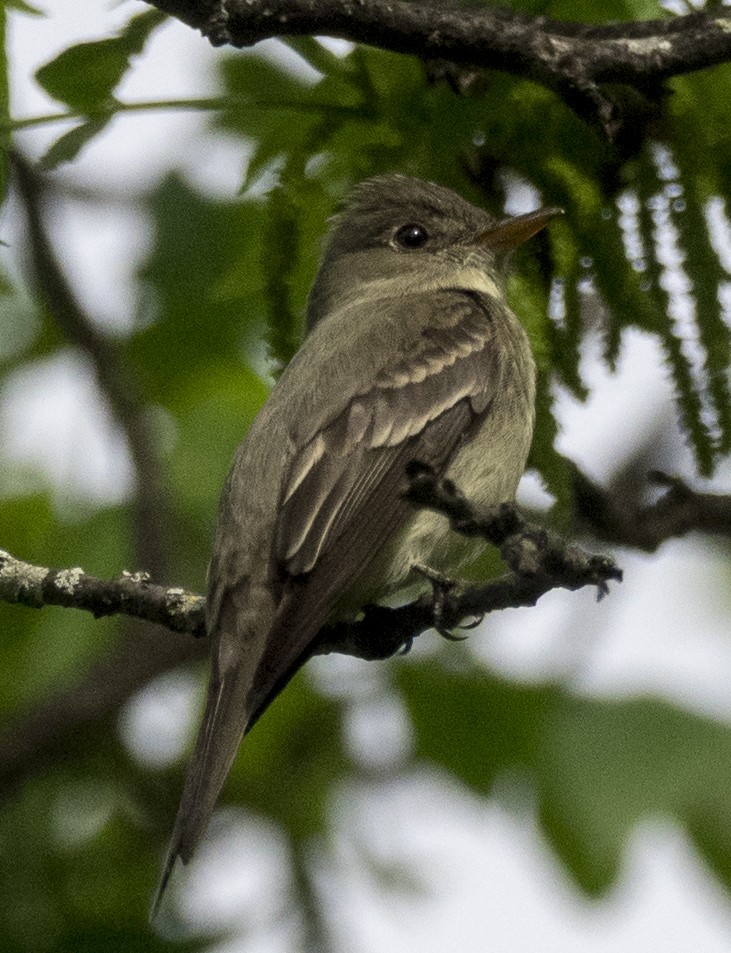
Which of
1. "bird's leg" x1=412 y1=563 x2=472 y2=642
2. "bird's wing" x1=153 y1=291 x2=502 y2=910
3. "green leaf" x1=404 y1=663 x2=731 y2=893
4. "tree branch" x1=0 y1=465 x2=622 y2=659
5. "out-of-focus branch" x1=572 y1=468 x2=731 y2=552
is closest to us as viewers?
"tree branch" x1=0 y1=465 x2=622 y2=659

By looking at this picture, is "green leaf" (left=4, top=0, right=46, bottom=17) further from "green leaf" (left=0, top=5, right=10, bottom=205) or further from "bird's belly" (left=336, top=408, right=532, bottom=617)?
"bird's belly" (left=336, top=408, right=532, bottom=617)

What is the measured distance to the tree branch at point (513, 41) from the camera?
329cm

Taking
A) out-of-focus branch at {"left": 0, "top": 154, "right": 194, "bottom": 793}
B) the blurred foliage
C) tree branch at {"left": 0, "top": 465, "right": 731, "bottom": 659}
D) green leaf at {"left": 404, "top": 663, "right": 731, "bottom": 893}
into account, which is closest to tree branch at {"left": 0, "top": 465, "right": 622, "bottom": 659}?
tree branch at {"left": 0, "top": 465, "right": 731, "bottom": 659}

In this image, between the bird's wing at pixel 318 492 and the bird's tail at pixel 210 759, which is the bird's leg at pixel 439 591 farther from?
the bird's tail at pixel 210 759

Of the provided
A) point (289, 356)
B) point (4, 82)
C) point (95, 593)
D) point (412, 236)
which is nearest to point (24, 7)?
point (4, 82)

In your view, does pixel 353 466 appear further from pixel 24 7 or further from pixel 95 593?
pixel 24 7

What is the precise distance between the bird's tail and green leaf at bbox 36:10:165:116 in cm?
141

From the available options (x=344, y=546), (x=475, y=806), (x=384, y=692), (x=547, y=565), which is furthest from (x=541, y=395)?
(x=384, y=692)

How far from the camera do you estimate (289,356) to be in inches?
143

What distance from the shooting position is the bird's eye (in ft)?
18.5

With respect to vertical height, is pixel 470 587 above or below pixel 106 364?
above

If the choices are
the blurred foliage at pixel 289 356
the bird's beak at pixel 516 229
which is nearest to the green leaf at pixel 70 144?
the blurred foliage at pixel 289 356

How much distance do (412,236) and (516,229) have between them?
44.9 inches

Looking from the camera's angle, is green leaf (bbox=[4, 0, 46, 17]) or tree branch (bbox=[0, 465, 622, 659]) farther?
green leaf (bbox=[4, 0, 46, 17])
